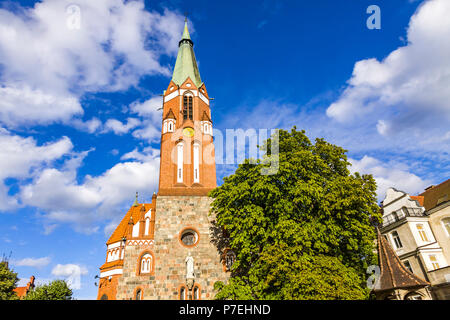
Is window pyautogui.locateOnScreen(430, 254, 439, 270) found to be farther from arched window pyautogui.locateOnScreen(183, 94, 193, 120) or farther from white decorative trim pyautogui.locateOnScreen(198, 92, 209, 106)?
white decorative trim pyautogui.locateOnScreen(198, 92, 209, 106)

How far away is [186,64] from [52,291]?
30.4 m

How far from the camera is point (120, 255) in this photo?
27.8 m

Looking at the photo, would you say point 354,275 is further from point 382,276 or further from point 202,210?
point 202,210

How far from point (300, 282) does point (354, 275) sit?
330 cm

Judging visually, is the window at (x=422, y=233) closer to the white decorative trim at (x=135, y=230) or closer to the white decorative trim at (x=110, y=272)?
the white decorative trim at (x=135, y=230)

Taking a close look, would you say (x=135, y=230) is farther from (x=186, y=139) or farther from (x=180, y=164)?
(x=186, y=139)

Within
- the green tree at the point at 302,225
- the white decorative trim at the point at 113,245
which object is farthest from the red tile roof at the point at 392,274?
the white decorative trim at the point at 113,245

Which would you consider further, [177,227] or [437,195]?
[437,195]

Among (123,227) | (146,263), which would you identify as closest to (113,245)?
(123,227)

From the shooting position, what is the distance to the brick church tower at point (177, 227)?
65.2 ft

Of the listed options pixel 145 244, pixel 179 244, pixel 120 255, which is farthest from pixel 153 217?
pixel 120 255

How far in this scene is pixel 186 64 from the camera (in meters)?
32.7
